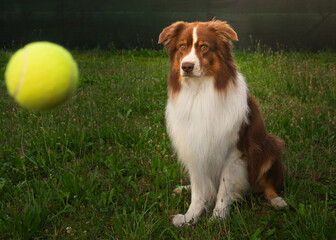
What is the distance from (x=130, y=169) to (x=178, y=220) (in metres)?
0.85

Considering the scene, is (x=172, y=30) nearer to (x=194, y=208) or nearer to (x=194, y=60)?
(x=194, y=60)

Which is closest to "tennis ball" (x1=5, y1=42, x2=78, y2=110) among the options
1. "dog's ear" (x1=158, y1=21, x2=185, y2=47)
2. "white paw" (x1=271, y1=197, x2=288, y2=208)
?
"dog's ear" (x1=158, y1=21, x2=185, y2=47)

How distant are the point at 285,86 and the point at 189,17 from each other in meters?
5.67

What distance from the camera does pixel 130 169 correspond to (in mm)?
3535

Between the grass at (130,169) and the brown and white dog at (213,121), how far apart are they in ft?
0.70

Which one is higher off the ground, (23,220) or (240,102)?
(240,102)

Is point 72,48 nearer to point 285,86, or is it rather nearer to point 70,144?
point 285,86

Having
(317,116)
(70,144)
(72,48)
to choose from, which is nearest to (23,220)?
(70,144)

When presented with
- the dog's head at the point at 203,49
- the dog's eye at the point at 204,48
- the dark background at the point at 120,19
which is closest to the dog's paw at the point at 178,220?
the dog's head at the point at 203,49

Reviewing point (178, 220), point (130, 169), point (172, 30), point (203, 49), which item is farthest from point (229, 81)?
point (130, 169)

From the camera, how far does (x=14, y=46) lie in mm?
11078

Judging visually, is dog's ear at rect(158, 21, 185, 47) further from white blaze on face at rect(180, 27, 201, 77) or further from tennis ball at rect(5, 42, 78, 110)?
tennis ball at rect(5, 42, 78, 110)

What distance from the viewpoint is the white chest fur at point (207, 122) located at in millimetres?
2926

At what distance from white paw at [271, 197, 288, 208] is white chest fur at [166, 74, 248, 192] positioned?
1.68ft
